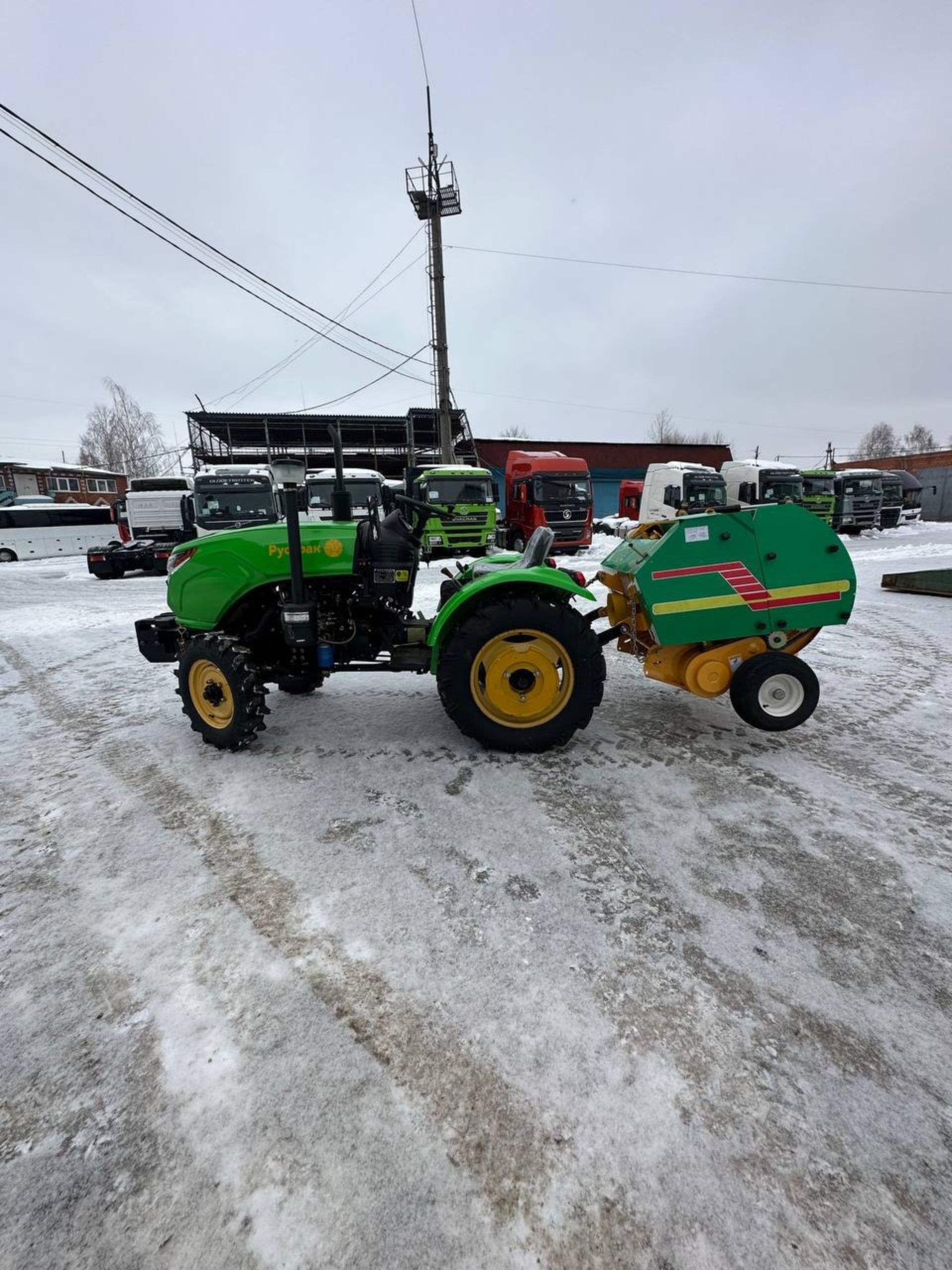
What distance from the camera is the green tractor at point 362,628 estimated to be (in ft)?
9.76

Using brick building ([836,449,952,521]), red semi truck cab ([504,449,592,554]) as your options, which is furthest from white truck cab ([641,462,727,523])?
brick building ([836,449,952,521])

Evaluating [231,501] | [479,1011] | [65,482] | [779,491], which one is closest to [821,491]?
[779,491]

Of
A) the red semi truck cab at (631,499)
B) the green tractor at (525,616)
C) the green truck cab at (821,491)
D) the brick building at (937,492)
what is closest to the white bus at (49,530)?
the red semi truck cab at (631,499)

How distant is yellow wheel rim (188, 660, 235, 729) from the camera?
3168mm

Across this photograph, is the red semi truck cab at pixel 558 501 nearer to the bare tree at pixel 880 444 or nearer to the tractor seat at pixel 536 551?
the tractor seat at pixel 536 551

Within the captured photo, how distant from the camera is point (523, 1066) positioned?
1.39 metres

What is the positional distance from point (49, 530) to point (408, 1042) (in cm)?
2062

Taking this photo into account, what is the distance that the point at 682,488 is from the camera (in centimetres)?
1446

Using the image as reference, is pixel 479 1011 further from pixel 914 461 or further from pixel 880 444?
pixel 880 444

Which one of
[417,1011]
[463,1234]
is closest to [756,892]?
[417,1011]

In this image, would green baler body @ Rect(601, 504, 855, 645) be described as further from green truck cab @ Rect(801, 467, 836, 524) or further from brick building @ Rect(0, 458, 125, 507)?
brick building @ Rect(0, 458, 125, 507)

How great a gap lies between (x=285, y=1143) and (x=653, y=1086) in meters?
0.86

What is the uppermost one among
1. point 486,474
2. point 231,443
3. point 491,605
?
point 231,443

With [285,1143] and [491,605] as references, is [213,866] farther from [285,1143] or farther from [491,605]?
[491,605]
